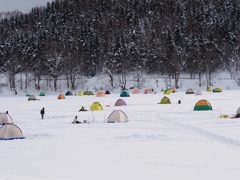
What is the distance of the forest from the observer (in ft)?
244

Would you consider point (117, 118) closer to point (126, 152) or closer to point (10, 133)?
point (10, 133)

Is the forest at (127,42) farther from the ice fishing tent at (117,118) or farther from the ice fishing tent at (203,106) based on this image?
the ice fishing tent at (117,118)

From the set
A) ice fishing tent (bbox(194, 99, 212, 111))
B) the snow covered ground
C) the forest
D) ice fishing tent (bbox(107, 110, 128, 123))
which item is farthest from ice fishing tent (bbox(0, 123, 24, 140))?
the forest

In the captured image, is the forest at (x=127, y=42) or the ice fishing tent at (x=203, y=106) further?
the forest at (x=127, y=42)

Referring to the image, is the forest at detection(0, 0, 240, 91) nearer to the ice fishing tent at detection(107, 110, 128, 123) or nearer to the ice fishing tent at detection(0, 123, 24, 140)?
the ice fishing tent at detection(107, 110, 128, 123)

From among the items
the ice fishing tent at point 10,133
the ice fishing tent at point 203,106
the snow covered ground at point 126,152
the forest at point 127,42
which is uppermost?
the forest at point 127,42

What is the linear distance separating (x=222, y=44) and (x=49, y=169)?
7830 centimetres

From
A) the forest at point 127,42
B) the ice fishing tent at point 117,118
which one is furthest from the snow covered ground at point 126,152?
the forest at point 127,42

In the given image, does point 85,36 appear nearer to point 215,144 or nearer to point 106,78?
point 106,78

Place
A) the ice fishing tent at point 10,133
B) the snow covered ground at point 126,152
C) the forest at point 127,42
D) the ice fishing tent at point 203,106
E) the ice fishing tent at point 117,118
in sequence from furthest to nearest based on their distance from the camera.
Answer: the forest at point 127,42, the ice fishing tent at point 203,106, the ice fishing tent at point 117,118, the ice fishing tent at point 10,133, the snow covered ground at point 126,152

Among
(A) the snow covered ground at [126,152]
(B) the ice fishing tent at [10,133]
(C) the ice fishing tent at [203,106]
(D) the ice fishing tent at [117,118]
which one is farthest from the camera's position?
(C) the ice fishing tent at [203,106]

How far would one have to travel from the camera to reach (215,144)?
13.8m

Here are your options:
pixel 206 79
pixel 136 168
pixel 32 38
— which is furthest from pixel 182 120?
pixel 32 38

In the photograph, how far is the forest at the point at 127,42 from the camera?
7450 cm
